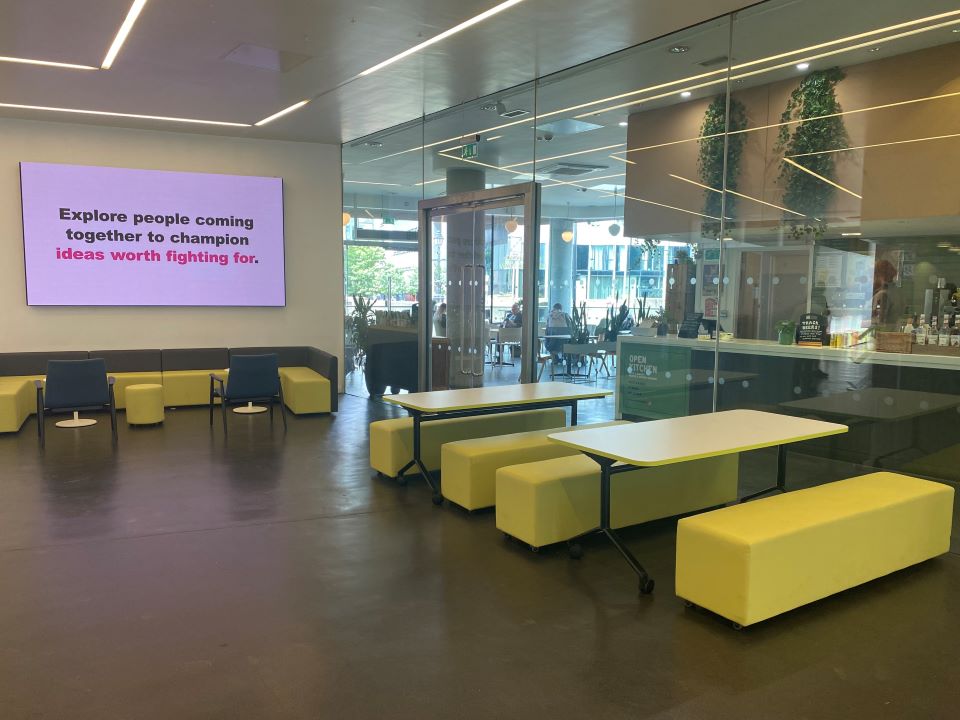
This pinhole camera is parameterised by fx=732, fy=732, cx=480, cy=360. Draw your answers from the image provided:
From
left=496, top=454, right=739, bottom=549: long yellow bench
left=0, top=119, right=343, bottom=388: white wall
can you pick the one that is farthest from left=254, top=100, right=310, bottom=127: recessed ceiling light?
left=496, top=454, right=739, bottom=549: long yellow bench

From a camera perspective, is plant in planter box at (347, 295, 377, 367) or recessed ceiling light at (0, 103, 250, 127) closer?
recessed ceiling light at (0, 103, 250, 127)

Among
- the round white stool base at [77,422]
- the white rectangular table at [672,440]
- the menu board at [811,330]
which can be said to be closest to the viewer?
the white rectangular table at [672,440]

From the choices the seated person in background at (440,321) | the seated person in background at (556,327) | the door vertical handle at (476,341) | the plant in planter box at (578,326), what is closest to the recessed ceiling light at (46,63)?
the door vertical handle at (476,341)

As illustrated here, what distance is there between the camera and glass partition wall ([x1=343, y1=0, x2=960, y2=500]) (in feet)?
15.9

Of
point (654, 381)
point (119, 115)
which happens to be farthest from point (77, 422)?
point (654, 381)

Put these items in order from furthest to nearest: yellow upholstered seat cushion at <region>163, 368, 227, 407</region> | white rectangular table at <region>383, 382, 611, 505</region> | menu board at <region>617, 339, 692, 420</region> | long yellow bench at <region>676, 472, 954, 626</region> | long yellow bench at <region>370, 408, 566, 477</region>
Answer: yellow upholstered seat cushion at <region>163, 368, 227, 407</region>, menu board at <region>617, 339, 692, 420</region>, long yellow bench at <region>370, 408, 566, 477</region>, white rectangular table at <region>383, 382, 611, 505</region>, long yellow bench at <region>676, 472, 954, 626</region>

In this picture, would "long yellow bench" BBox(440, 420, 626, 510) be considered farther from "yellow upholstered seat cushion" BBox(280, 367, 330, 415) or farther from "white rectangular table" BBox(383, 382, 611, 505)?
"yellow upholstered seat cushion" BBox(280, 367, 330, 415)

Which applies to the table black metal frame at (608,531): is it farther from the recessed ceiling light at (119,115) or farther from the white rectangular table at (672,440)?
the recessed ceiling light at (119,115)

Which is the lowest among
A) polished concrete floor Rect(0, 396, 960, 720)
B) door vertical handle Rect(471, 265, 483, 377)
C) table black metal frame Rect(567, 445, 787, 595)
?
polished concrete floor Rect(0, 396, 960, 720)

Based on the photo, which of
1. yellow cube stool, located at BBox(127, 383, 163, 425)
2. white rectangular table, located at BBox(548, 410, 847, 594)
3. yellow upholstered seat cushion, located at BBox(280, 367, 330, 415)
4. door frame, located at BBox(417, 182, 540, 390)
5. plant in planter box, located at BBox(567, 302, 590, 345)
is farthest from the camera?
yellow upholstered seat cushion, located at BBox(280, 367, 330, 415)

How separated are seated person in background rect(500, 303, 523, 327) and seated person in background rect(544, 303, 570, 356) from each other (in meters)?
0.38

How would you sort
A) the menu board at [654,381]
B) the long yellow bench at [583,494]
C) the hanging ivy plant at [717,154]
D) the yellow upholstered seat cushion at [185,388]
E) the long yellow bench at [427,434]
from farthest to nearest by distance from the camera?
the yellow upholstered seat cushion at [185,388], the menu board at [654,381], the long yellow bench at [427,434], the hanging ivy plant at [717,154], the long yellow bench at [583,494]

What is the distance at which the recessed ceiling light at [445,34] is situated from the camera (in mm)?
5465

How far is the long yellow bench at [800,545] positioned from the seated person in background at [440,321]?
586cm
